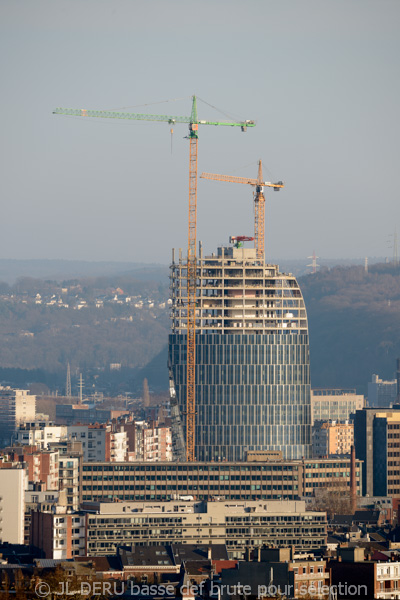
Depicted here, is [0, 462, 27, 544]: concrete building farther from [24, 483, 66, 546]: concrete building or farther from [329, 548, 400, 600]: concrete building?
[329, 548, 400, 600]: concrete building

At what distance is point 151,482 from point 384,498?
22405mm

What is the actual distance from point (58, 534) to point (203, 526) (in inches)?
447

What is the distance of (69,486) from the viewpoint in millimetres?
185375

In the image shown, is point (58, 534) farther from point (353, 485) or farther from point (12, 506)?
point (353, 485)

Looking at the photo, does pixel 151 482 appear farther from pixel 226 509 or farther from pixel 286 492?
pixel 226 509

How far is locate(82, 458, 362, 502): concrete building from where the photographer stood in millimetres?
186625

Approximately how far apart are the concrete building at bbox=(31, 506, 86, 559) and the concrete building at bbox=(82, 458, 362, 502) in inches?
1512

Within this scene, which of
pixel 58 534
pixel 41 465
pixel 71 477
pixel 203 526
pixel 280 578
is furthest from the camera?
pixel 71 477

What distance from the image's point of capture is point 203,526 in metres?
149

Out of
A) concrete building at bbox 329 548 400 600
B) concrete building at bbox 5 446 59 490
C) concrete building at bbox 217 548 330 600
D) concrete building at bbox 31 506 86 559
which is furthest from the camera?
concrete building at bbox 5 446 59 490

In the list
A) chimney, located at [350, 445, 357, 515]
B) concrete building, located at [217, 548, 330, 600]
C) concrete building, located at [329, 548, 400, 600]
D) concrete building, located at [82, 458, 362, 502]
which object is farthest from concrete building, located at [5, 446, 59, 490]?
concrete building, located at [217, 548, 330, 600]

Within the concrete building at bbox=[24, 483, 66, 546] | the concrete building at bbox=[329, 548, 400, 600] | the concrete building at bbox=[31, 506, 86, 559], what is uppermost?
the concrete building at bbox=[24, 483, 66, 546]

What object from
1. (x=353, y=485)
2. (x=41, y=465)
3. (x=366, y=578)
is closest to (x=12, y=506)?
(x=41, y=465)

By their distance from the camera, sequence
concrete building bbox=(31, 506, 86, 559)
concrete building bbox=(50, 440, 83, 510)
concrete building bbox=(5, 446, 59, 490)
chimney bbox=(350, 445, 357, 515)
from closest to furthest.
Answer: concrete building bbox=(31, 506, 86, 559) < concrete building bbox=(5, 446, 59, 490) < chimney bbox=(350, 445, 357, 515) < concrete building bbox=(50, 440, 83, 510)
